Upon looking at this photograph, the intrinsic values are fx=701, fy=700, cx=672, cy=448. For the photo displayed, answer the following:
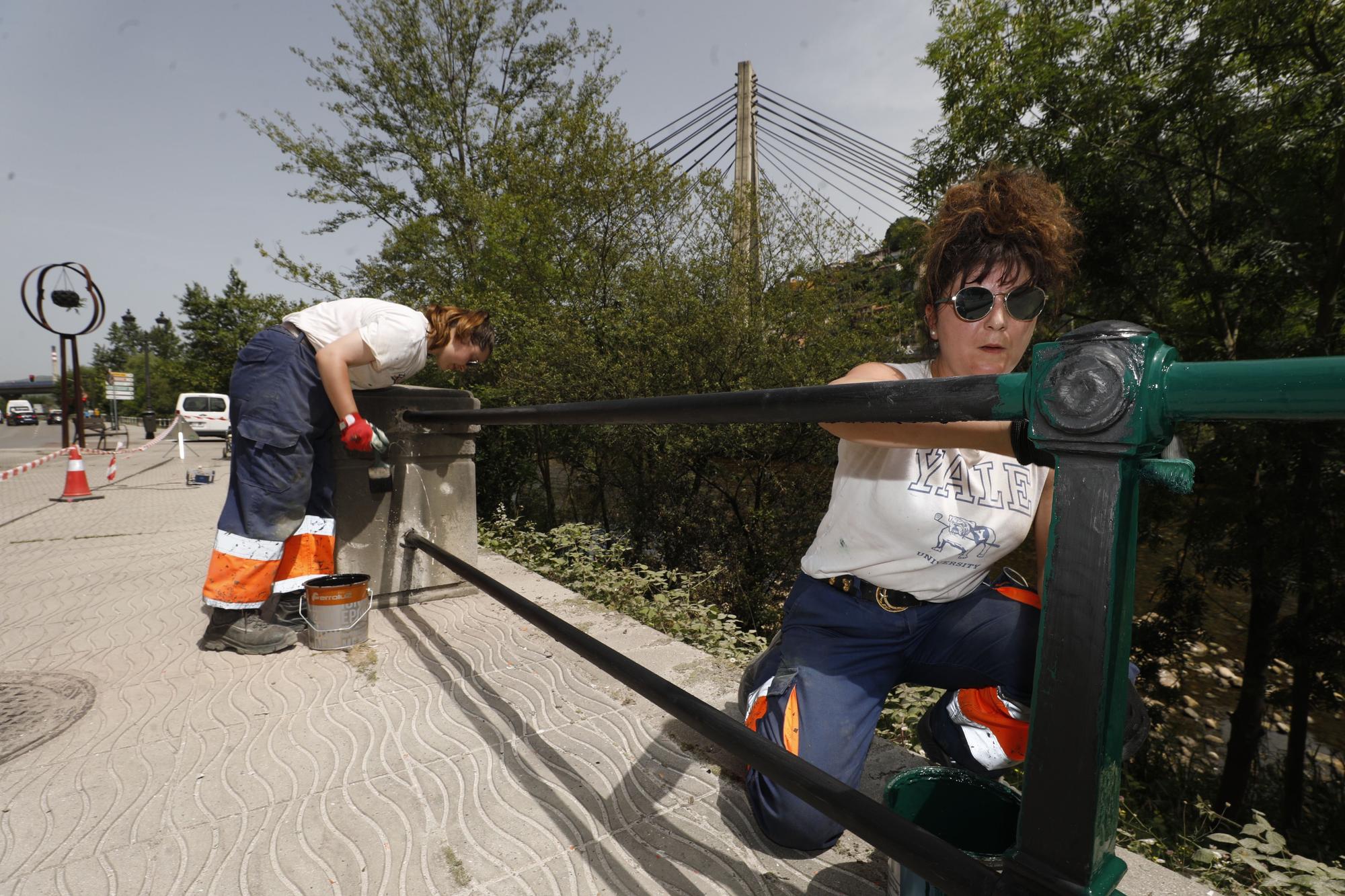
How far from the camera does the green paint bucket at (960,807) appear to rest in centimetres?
138

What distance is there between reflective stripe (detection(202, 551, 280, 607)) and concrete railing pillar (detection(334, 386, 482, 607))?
425mm

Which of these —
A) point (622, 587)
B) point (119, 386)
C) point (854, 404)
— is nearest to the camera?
point (854, 404)

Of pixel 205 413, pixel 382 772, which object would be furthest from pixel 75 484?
pixel 205 413

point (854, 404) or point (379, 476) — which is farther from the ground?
point (854, 404)

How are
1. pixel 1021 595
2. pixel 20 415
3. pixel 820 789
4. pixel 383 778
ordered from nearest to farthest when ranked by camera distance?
pixel 820 789
pixel 1021 595
pixel 383 778
pixel 20 415

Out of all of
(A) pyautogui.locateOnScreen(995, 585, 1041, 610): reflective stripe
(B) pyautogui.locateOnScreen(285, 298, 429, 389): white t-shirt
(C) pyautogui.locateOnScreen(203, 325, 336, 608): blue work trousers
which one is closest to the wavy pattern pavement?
(C) pyautogui.locateOnScreen(203, 325, 336, 608): blue work trousers

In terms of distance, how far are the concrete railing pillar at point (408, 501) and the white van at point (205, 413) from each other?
79.7 ft

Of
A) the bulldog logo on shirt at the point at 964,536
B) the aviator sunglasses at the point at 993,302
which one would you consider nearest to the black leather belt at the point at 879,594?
the bulldog logo on shirt at the point at 964,536

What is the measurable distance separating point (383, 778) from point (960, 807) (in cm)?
148

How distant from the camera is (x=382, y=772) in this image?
1958 mm

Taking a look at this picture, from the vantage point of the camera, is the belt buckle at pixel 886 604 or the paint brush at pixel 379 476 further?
the paint brush at pixel 379 476

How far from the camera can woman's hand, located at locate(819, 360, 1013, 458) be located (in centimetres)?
92

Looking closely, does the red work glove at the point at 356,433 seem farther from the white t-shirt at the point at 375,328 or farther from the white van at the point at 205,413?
the white van at the point at 205,413

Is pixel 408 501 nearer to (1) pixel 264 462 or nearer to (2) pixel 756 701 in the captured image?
(1) pixel 264 462
